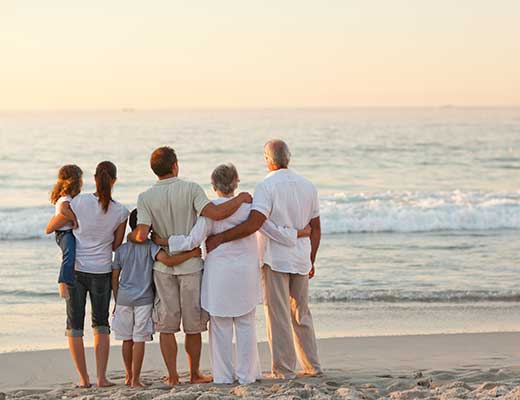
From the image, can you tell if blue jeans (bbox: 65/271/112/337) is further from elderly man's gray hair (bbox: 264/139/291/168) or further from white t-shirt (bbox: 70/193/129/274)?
elderly man's gray hair (bbox: 264/139/291/168)

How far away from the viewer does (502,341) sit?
26.6ft

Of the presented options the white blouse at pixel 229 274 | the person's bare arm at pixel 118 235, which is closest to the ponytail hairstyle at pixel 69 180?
the person's bare arm at pixel 118 235

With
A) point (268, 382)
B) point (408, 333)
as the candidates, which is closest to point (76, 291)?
point (268, 382)

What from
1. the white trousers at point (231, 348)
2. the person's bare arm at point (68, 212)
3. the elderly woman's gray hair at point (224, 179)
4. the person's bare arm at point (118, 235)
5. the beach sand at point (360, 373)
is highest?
the elderly woman's gray hair at point (224, 179)

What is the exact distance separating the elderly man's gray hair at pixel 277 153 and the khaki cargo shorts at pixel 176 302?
35.5 inches

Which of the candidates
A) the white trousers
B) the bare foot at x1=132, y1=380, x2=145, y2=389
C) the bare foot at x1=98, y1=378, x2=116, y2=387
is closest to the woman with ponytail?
the bare foot at x1=98, y1=378, x2=116, y2=387

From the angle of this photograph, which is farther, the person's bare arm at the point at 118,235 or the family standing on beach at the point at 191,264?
the person's bare arm at the point at 118,235

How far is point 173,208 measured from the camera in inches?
240

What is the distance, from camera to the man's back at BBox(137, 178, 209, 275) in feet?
20.0

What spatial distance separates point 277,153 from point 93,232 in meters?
1.33

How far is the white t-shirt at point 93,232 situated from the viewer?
6.29 m

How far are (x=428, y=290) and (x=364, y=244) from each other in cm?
451

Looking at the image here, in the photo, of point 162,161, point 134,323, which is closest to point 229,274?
point 134,323

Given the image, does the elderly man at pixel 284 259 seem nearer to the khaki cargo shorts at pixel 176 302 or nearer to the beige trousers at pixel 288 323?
the beige trousers at pixel 288 323
